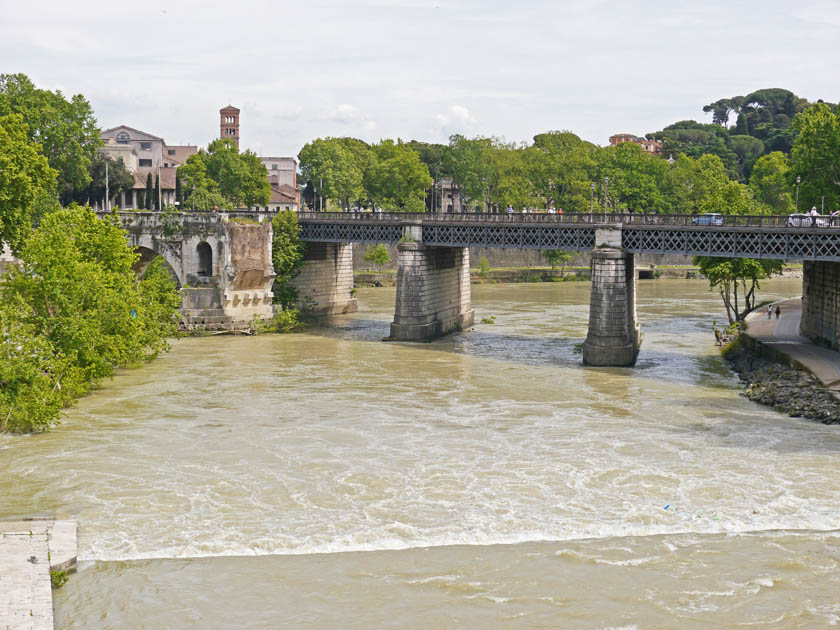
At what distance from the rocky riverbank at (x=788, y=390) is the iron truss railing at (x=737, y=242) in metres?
5.20

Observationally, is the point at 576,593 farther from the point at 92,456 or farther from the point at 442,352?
the point at 442,352

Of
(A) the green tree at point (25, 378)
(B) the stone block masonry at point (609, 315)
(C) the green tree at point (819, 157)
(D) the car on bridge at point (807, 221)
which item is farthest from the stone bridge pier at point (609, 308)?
(A) the green tree at point (25, 378)

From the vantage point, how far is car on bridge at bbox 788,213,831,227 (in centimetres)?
4366

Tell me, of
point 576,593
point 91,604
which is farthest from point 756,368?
point 91,604

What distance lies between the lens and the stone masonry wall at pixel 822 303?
45188mm

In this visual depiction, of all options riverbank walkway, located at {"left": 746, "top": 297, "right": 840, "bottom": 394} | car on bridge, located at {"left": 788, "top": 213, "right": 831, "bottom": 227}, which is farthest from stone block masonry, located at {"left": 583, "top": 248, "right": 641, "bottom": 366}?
car on bridge, located at {"left": 788, "top": 213, "right": 831, "bottom": 227}

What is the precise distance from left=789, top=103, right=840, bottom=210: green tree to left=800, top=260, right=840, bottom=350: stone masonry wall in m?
12.9

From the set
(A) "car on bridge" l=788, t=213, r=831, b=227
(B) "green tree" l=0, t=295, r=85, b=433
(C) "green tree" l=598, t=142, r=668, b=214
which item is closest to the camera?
(B) "green tree" l=0, t=295, r=85, b=433

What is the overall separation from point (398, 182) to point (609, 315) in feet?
242

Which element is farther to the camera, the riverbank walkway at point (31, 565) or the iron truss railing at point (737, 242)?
the iron truss railing at point (737, 242)

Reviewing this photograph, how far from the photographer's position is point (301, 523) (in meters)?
23.8

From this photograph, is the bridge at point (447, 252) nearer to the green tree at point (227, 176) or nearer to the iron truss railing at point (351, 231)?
the iron truss railing at point (351, 231)

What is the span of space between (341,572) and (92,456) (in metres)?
11.9

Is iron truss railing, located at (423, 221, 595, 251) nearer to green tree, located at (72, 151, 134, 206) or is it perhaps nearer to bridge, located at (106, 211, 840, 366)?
bridge, located at (106, 211, 840, 366)
